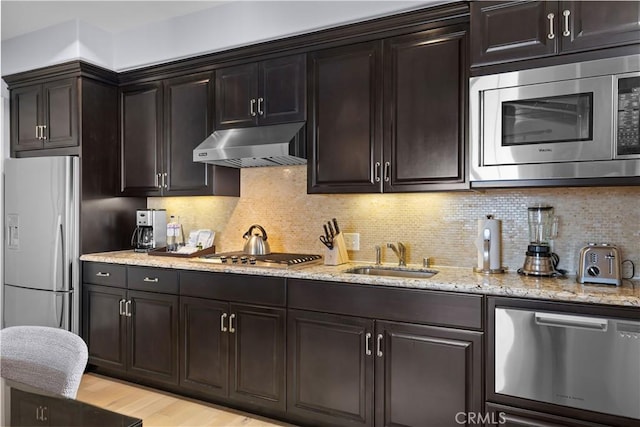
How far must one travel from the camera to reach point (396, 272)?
272cm

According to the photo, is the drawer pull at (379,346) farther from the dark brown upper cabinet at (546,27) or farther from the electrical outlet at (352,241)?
the dark brown upper cabinet at (546,27)

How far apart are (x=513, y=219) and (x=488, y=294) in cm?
70

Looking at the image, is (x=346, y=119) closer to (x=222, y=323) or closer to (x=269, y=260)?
(x=269, y=260)

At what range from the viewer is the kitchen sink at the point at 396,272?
262 cm

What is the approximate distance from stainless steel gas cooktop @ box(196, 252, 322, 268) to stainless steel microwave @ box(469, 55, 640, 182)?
1156 millimetres

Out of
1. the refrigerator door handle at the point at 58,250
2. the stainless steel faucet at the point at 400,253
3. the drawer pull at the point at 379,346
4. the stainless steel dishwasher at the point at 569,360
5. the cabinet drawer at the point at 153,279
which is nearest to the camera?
the stainless steel dishwasher at the point at 569,360

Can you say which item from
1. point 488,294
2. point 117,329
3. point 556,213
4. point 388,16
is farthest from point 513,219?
point 117,329

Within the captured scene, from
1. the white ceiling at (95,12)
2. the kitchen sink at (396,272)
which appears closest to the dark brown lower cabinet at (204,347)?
the kitchen sink at (396,272)

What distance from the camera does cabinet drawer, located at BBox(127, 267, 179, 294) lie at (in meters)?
2.90

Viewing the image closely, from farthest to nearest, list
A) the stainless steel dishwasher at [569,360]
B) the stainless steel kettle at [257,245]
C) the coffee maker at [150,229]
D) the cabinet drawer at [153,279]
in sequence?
the coffee maker at [150,229] → the stainless steel kettle at [257,245] → the cabinet drawer at [153,279] → the stainless steel dishwasher at [569,360]

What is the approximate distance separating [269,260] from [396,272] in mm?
802

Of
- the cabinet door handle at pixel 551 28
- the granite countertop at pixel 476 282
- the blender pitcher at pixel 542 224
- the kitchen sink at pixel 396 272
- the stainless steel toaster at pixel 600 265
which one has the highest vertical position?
the cabinet door handle at pixel 551 28

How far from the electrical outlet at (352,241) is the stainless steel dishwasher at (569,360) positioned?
1.14 metres

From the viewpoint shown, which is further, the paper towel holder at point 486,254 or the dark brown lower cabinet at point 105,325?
the dark brown lower cabinet at point 105,325
